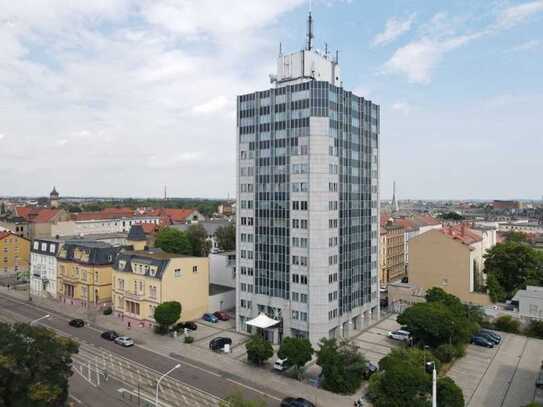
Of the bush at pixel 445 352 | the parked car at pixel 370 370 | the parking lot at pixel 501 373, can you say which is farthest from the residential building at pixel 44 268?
the parking lot at pixel 501 373

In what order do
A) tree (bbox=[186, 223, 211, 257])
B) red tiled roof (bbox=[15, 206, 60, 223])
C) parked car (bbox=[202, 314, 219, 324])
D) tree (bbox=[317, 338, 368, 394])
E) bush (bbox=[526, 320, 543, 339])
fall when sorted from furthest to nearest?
red tiled roof (bbox=[15, 206, 60, 223]) → tree (bbox=[186, 223, 211, 257]) → parked car (bbox=[202, 314, 219, 324]) → bush (bbox=[526, 320, 543, 339]) → tree (bbox=[317, 338, 368, 394])

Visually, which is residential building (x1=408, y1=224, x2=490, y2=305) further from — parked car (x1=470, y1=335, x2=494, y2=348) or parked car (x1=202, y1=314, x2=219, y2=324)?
parked car (x1=202, y1=314, x2=219, y2=324)

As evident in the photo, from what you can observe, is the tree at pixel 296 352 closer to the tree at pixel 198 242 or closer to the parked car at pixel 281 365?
the parked car at pixel 281 365

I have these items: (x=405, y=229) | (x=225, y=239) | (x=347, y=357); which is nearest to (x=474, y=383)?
(x=347, y=357)

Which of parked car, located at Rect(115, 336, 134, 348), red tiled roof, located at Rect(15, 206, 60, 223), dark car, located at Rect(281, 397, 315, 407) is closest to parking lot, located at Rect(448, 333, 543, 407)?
dark car, located at Rect(281, 397, 315, 407)

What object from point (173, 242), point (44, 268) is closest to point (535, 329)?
point (173, 242)

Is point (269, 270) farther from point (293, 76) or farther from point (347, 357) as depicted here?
point (293, 76)

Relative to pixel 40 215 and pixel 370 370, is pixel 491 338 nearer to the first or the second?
pixel 370 370
